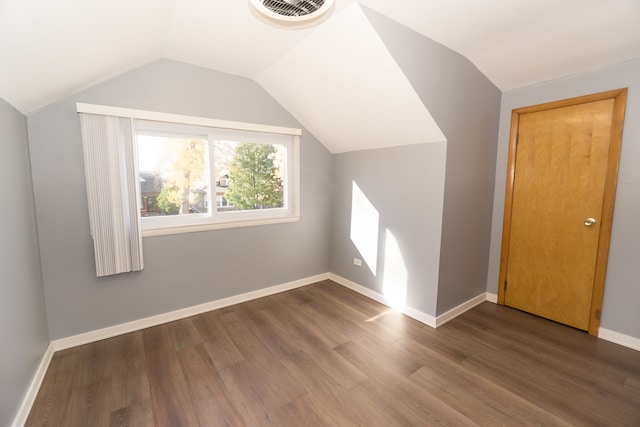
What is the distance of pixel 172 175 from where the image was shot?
8.26 ft

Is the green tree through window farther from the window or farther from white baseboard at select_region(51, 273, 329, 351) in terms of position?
white baseboard at select_region(51, 273, 329, 351)

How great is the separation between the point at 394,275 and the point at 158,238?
232 cm

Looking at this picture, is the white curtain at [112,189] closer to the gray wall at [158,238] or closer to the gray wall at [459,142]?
the gray wall at [158,238]

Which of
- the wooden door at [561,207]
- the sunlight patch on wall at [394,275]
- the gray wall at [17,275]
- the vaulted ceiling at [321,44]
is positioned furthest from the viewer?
the sunlight patch on wall at [394,275]

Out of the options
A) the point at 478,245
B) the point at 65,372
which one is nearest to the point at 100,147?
the point at 65,372

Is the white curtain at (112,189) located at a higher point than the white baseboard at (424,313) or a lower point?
higher

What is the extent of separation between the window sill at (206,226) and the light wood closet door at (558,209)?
2.47 metres

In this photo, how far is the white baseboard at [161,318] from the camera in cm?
214

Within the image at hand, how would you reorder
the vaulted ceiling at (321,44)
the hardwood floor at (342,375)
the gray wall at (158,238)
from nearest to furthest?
the vaulted ceiling at (321,44)
the hardwood floor at (342,375)
the gray wall at (158,238)

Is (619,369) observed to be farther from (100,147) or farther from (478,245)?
(100,147)

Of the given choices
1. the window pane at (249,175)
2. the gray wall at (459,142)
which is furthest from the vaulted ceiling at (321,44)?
the window pane at (249,175)

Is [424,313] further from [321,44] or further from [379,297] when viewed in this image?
[321,44]

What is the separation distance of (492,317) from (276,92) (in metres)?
3.20

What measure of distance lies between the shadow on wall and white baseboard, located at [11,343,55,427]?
277 centimetres
